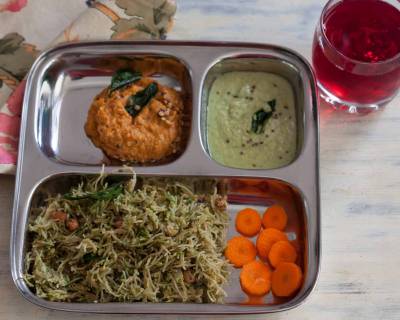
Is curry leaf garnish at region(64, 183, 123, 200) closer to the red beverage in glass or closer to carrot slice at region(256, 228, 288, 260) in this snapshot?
carrot slice at region(256, 228, 288, 260)

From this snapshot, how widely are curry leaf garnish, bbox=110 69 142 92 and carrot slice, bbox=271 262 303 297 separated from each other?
1108 millimetres

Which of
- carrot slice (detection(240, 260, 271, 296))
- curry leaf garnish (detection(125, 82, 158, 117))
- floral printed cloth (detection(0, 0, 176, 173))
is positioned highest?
floral printed cloth (detection(0, 0, 176, 173))

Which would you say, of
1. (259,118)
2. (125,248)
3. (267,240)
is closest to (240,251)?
(267,240)

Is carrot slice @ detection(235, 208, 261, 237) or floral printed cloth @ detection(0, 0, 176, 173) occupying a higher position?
floral printed cloth @ detection(0, 0, 176, 173)

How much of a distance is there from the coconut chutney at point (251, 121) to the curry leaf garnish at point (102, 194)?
0.47 meters

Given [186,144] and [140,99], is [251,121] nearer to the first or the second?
[186,144]

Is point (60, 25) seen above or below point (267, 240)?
above

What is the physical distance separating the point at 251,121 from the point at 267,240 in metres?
0.56

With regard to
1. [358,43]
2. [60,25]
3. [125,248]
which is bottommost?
[125,248]

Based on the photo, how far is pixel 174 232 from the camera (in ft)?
8.27

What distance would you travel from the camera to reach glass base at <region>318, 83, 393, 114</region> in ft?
9.36

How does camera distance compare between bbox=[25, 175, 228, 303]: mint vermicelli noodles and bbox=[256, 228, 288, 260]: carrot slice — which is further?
bbox=[256, 228, 288, 260]: carrot slice

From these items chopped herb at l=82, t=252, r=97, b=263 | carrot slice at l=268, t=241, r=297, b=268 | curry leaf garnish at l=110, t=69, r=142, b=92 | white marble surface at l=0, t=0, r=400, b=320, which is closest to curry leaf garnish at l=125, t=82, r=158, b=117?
curry leaf garnish at l=110, t=69, r=142, b=92

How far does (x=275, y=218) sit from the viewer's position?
272cm
